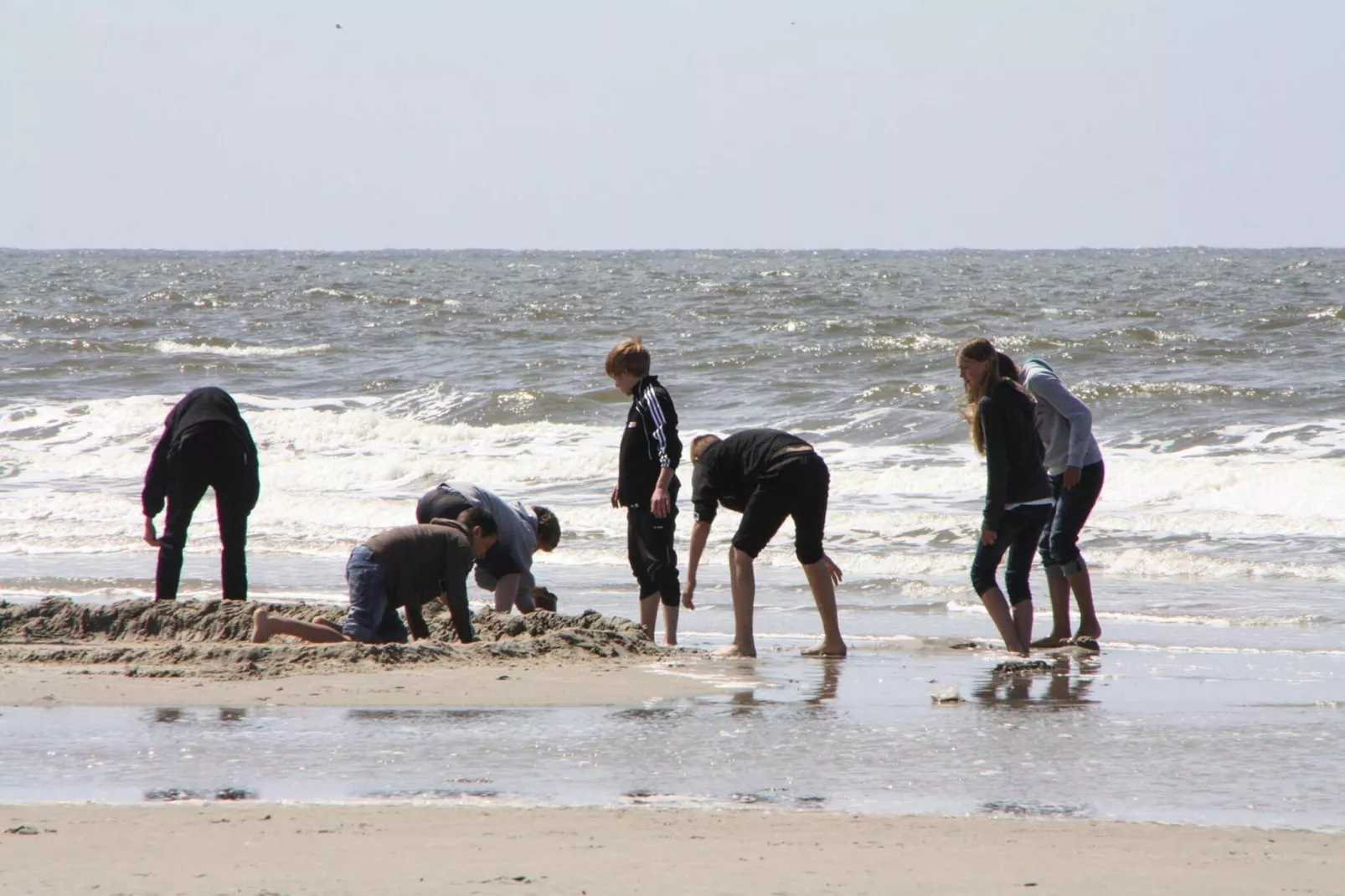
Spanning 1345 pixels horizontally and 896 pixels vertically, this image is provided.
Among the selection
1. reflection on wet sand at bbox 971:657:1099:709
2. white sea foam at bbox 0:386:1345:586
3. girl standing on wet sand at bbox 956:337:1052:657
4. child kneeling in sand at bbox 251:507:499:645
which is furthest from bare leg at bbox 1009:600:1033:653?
white sea foam at bbox 0:386:1345:586

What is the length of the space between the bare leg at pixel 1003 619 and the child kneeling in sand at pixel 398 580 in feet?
7.35

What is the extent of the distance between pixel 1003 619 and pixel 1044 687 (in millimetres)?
775

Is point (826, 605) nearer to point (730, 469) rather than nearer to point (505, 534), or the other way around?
point (730, 469)

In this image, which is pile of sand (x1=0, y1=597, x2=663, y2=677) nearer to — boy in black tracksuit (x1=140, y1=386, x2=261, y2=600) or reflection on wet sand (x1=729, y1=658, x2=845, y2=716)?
boy in black tracksuit (x1=140, y1=386, x2=261, y2=600)

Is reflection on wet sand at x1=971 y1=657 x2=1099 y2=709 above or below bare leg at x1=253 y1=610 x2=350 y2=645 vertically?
below

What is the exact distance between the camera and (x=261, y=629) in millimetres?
6094

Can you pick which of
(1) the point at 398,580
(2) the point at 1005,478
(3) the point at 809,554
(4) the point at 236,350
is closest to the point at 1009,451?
(2) the point at 1005,478

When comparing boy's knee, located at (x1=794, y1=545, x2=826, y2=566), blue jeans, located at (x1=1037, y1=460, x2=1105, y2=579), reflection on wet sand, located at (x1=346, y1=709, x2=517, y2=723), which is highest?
blue jeans, located at (x1=1037, y1=460, x2=1105, y2=579)

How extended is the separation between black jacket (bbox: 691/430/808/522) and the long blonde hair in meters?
0.75

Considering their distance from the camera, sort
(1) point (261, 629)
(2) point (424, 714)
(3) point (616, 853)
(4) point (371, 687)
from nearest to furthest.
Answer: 1. (3) point (616, 853)
2. (2) point (424, 714)
3. (4) point (371, 687)
4. (1) point (261, 629)

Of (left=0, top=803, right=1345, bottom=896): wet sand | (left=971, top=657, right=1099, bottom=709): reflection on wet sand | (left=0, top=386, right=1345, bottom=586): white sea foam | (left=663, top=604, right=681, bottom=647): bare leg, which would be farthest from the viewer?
(left=0, top=386, right=1345, bottom=586): white sea foam

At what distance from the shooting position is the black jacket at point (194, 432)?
7023mm

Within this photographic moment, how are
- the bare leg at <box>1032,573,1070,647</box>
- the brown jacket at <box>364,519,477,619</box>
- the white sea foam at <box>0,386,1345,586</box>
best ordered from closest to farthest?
1. the brown jacket at <box>364,519,477,619</box>
2. the bare leg at <box>1032,573,1070,647</box>
3. the white sea foam at <box>0,386,1345,586</box>

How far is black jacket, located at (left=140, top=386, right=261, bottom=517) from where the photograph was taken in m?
7.02
